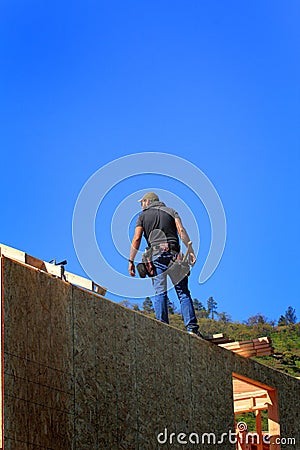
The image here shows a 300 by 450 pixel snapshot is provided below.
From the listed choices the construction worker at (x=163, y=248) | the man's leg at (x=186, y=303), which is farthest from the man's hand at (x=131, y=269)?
the man's leg at (x=186, y=303)

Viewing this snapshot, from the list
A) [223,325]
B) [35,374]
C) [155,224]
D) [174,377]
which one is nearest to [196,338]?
[174,377]

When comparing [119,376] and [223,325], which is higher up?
[223,325]

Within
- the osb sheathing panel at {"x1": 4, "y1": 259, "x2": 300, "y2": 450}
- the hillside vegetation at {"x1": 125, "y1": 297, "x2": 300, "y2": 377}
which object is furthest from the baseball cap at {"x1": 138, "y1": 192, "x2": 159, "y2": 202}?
the hillside vegetation at {"x1": 125, "y1": 297, "x2": 300, "y2": 377}

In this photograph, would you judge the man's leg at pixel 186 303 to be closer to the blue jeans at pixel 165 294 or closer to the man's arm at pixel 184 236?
the blue jeans at pixel 165 294

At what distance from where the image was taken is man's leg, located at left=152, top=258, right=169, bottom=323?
1196 centimetres

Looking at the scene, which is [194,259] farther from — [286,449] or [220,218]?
[286,449]

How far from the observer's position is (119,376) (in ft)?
34.3

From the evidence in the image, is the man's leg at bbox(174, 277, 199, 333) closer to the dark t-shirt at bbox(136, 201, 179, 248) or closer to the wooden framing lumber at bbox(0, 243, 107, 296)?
the dark t-shirt at bbox(136, 201, 179, 248)

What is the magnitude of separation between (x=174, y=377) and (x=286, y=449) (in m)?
3.33

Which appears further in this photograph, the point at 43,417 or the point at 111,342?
the point at 111,342

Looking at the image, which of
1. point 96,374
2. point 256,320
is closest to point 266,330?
point 256,320

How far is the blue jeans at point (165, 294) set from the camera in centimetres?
1200

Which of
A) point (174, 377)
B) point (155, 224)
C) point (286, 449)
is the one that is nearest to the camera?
point (174, 377)

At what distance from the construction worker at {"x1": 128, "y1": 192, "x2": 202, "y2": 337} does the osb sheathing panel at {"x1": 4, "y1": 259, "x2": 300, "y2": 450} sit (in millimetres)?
389
